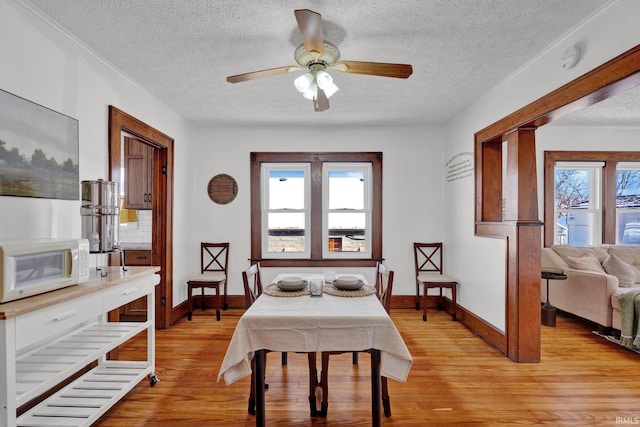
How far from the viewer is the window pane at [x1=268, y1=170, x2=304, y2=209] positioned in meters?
4.77

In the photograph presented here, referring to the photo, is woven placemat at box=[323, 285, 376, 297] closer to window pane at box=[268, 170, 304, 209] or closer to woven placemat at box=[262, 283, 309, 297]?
woven placemat at box=[262, 283, 309, 297]

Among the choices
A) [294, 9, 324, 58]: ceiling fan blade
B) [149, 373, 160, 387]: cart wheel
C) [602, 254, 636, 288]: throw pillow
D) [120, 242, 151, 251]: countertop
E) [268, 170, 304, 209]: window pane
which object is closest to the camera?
[294, 9, 324, 58]: ceiling fan blade

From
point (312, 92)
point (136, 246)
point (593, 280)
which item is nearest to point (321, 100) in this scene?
point (312, 92)

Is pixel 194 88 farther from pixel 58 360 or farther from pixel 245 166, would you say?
pixel 58 360

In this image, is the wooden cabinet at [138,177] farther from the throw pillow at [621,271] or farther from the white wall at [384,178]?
the throw pillow at [621,271]

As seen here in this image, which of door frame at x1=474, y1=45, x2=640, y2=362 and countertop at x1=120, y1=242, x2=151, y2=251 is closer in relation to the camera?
door frame at x1=474, y1=45, x2=640, y2=362

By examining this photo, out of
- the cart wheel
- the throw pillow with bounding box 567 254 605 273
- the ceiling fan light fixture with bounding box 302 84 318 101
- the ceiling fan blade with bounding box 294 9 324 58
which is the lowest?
the cart wheel

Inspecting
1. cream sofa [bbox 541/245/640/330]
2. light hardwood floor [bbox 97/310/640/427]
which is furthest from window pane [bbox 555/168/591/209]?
light hardwood floor [bbox 97/310/640/427]

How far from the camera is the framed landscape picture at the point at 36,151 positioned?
6.04 ft

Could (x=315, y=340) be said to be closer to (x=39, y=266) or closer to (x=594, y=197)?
(x=39, y=266)

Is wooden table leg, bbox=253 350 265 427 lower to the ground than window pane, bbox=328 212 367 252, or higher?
lower

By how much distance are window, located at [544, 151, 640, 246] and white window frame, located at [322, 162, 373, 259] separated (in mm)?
2610

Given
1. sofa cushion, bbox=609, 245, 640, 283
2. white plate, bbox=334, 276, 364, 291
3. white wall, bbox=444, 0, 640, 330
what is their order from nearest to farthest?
white wall, bbox=444, 0, 640, 330, white plate, bbox=334, 276, 364, 291, sofa cushion, bbox=609, 245, 640, 283

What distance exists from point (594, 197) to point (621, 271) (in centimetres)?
156
